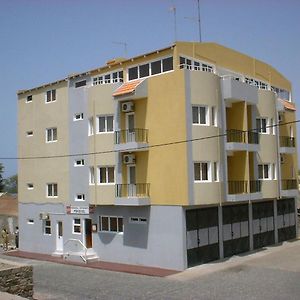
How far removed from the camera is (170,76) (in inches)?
879

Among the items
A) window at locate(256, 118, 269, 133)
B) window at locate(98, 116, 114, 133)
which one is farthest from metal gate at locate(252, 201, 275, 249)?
window at locate(98, 116, 114, 133)

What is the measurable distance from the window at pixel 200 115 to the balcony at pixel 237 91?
5.35ft

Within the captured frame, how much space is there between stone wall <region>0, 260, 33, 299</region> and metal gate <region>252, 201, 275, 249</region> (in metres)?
15.0

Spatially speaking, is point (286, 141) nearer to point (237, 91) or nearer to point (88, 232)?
point (237, 91)

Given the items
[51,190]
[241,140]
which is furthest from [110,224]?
[241,140]

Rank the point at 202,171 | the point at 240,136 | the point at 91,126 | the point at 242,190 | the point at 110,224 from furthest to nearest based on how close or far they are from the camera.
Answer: the point at 91,126 → the point at 110,224 → the point at 240,136 → the point at 242,190 → the point at 202,171

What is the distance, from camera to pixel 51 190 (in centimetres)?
2909

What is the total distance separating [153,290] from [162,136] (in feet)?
24.8

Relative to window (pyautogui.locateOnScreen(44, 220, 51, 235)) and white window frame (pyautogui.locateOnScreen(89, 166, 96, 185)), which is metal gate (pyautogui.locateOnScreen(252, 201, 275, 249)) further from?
window (pyautogui.locateOnScreen(44, 220, 51, 235))

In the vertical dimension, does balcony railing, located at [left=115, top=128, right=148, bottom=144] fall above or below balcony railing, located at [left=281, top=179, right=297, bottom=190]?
above

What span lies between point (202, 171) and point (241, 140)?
11.3 feet

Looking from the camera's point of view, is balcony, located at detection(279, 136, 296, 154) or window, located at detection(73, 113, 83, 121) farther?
balcony, located at detection(279, 136, 296, 154)

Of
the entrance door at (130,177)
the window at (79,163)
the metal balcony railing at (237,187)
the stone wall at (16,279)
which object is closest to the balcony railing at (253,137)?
the metal balcony railing at (237,187)

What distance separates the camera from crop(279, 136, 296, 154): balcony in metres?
28.6
